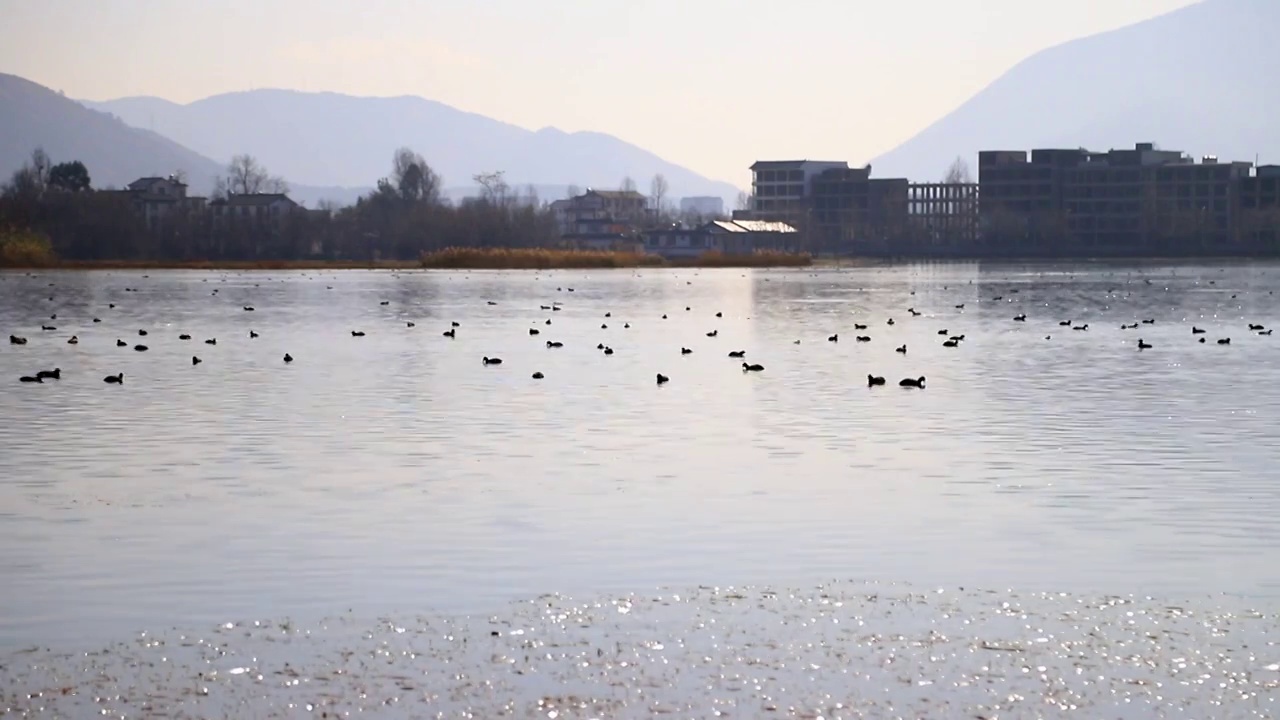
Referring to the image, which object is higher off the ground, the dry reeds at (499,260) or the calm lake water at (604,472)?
the dry reeds at (499,260)

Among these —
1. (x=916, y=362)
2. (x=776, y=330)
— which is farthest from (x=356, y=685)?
(x=776, y=330)

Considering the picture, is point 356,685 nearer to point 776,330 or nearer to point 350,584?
point 350,584

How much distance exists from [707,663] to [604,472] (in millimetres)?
11389

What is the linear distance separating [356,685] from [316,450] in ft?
49.6

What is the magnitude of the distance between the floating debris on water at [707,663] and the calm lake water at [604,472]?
3.07 ft

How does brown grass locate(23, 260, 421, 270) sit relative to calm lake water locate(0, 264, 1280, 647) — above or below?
above

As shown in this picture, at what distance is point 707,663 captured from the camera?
14.1 metres

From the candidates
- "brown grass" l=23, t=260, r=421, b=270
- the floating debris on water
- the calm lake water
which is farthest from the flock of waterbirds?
"brown grass" l=23, t=260, r=421, b=270

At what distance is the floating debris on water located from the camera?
12.9 m

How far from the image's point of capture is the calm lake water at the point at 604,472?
1761 centimetres

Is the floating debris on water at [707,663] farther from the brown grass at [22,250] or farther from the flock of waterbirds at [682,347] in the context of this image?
the brown grass at [22,250]

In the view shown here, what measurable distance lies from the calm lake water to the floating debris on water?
0.93 m

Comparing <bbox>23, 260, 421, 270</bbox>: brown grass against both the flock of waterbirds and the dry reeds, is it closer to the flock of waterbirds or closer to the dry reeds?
the dry reeds

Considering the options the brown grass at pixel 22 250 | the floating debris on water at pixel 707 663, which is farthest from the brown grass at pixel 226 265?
the floating debris on water at pixel 707 663
